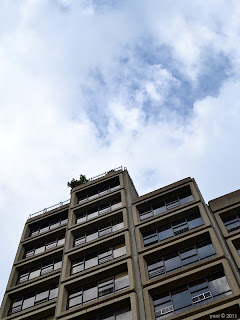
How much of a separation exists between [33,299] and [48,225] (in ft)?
31.9

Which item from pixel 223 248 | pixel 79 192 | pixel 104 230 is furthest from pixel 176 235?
pixel 79 192

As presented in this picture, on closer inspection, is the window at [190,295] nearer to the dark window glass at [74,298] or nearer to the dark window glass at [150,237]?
the dark window glass at [150,237]

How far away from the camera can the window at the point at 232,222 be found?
3130cm

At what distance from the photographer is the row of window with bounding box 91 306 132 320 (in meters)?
25.6

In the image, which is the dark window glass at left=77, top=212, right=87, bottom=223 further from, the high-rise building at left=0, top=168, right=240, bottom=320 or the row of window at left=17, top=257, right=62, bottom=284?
the row of window at left=17, top=257, right=62, bottom=284

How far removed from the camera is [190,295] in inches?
989

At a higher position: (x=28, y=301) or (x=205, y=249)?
(x=28, y=301)

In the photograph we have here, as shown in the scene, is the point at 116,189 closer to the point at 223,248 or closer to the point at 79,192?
the point at 79,192

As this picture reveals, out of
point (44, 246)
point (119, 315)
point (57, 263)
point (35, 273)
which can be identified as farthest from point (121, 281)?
point (44, 246)

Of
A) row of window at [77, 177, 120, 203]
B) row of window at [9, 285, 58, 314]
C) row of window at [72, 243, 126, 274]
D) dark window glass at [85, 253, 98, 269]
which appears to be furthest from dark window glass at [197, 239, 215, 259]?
row of window at [77, 177, 120, 203]

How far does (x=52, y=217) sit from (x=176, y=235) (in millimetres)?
15292

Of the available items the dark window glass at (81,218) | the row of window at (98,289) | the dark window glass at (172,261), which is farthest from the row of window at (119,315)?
the dark window glass at (81,218)

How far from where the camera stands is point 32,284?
106 feet

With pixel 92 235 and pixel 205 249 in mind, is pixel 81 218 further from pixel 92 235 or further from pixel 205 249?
pixel 205 249
